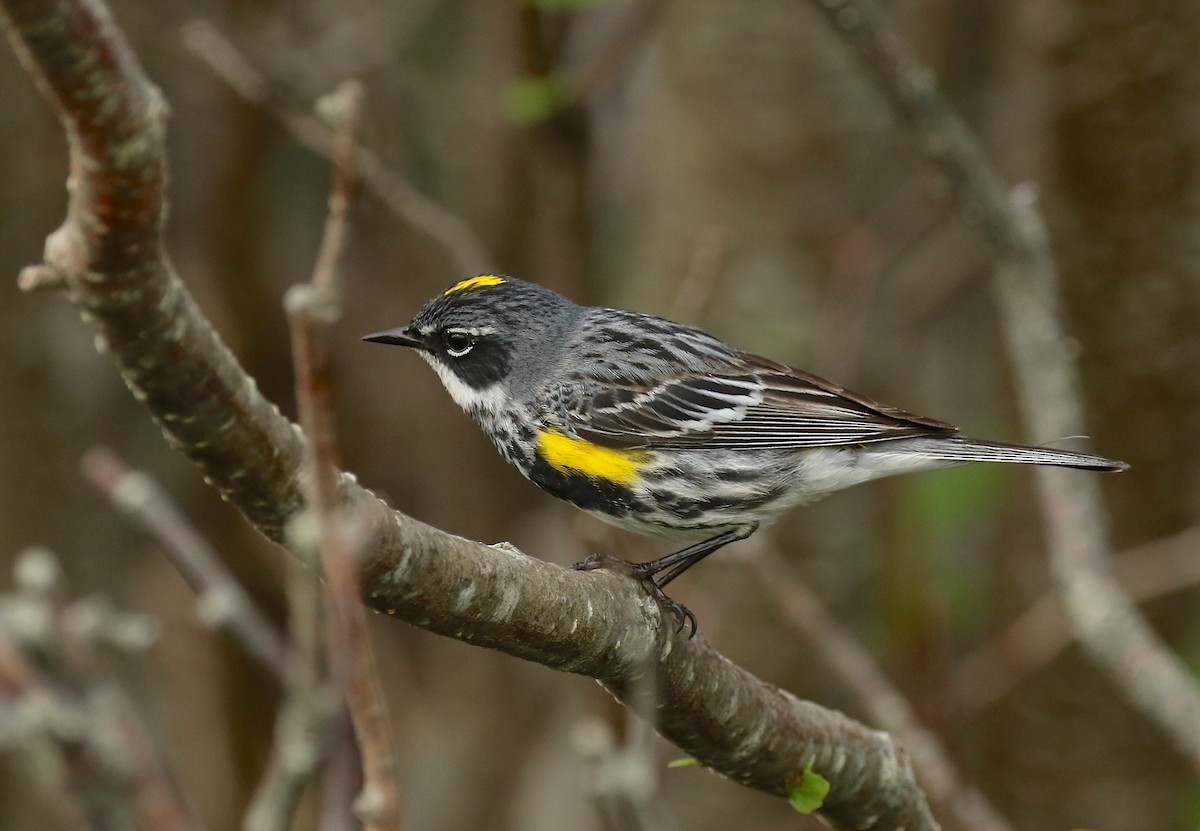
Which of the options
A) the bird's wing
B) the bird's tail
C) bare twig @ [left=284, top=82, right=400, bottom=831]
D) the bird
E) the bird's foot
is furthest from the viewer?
the bird's wing

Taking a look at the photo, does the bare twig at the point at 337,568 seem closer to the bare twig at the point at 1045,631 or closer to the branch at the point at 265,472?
the branch at the point at 265,472

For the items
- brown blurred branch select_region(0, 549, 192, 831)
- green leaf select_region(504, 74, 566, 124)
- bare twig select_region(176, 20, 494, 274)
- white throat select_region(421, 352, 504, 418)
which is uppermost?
green leaf select_region(504, 74, 566, 124)

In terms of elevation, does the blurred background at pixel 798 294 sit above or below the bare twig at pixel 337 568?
above

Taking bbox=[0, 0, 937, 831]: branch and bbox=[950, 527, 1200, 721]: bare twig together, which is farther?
bbox=[950, 527, 1200, 721]: bare twig

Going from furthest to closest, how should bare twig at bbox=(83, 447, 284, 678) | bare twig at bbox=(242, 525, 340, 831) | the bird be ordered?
the bird
bare twig at bbox=(83, 447, 284, 678)
bare twig at bbox=(242, 525, 340, 831)

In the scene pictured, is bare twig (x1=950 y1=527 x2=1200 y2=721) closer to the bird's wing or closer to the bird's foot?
the bird's wing

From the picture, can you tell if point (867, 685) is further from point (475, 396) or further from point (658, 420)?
point (475, 396)

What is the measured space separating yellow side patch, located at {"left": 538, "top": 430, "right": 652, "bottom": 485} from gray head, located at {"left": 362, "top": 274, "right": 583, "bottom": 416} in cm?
31

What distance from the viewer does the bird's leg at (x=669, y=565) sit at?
3357mm

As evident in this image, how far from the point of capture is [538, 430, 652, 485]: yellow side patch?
14.0 ft

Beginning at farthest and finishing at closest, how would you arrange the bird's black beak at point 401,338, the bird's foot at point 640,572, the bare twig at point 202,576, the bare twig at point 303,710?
the bird's black beak at point 401,338
the bird's foot at point 640,572
the bare twig at point 202,576
the bare twig at point 303,710

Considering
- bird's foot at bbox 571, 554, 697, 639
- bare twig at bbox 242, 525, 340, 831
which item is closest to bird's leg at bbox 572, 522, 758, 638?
bird's foot at bbox 571, 554, 697, 639

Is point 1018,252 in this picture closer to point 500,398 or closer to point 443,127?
point 500,398

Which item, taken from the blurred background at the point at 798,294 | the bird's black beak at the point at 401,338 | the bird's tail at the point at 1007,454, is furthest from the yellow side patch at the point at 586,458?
the bird's tail at the point at 1007,454
